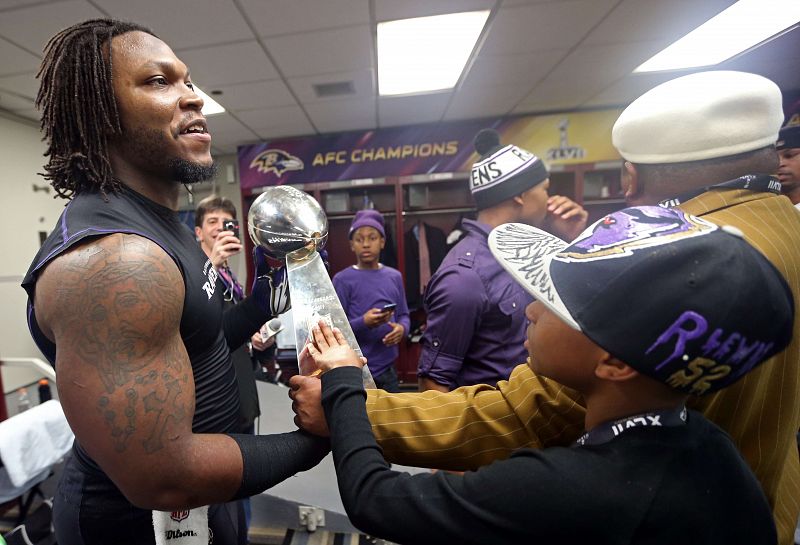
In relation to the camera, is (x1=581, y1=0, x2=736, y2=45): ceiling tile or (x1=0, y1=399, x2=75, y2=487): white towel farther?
(x1=581, y1=0, x2=736, y2=45): ceiling tile

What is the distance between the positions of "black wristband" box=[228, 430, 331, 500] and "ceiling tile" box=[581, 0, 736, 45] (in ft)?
9.66

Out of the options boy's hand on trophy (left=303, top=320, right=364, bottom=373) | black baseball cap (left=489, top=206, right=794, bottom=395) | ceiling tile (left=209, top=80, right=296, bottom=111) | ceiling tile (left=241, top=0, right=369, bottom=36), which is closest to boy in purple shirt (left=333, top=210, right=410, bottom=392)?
ceiling tile (left=241, top=0, right=369, bottom=36)

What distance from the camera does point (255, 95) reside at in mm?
3340

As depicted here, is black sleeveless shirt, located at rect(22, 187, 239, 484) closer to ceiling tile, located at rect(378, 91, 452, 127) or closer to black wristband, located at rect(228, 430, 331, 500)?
black wristband, located at rect(228, 430, 331, 500)

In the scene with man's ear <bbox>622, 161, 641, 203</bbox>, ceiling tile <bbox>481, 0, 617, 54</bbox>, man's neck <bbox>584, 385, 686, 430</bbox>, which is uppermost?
ceiling tile <bbox>481, 0, 617, 54</bbox>

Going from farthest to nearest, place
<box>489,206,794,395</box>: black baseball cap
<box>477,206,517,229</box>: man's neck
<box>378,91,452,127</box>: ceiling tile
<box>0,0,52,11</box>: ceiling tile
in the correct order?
<box>378,91,452,127</box>: ceiling tile → <box>0,0,52,11</box>: ceiling tile → <box>477,206,517,229</box>: man's neck → <box>489,206,794,395</box>: black baseball cap

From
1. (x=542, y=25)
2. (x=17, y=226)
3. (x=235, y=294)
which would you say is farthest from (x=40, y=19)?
(x=542, y=25)

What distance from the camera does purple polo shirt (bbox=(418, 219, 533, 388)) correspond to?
138 centimetres

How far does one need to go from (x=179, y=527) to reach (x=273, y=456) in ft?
0.93

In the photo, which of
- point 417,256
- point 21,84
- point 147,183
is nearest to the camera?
point 147,183

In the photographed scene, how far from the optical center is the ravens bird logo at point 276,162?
4.75 meters

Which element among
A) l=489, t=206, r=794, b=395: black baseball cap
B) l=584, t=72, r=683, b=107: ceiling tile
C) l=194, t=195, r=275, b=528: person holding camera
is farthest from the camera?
l=584, t=72, r=683, b=107: ceiling tile

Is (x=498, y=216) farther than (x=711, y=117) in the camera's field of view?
Yes

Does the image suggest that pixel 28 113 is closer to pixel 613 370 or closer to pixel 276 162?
pixel 276 162
